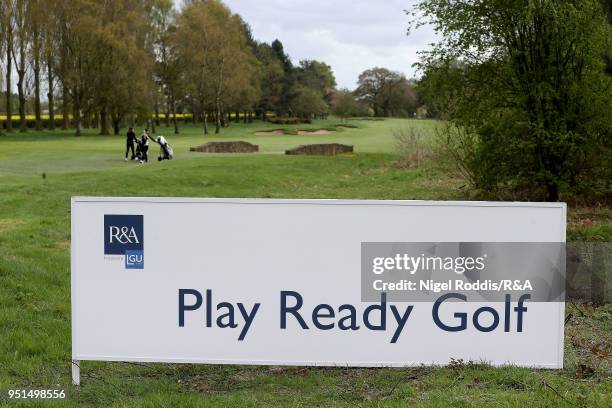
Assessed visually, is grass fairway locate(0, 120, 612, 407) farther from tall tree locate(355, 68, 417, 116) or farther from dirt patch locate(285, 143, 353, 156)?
tall tree locate(355, 68, 417, 116)

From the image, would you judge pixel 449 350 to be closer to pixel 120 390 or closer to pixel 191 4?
pixel 120 390

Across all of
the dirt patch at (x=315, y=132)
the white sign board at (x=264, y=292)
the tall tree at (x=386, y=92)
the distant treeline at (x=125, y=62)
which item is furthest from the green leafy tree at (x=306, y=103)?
the white sign board at (x=264, y=292)

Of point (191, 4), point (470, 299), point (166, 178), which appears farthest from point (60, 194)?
point (191, 4)

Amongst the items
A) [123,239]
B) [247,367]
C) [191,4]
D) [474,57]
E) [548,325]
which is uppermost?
[191,4]

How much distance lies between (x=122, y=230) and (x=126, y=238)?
6 cm

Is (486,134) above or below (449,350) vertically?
above

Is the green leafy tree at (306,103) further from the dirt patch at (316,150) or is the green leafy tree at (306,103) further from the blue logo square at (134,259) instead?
the blue logo square at (134,259)

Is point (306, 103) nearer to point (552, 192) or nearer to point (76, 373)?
point (552, 192)

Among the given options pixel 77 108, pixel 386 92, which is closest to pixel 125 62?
pixel 77 108

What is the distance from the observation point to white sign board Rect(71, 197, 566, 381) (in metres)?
5.06

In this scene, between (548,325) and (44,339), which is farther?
(44,339)

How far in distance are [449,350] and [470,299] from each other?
1.28 feet

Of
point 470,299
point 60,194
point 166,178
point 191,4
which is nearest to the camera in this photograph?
point 470,299

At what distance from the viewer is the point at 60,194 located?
19.4 m
